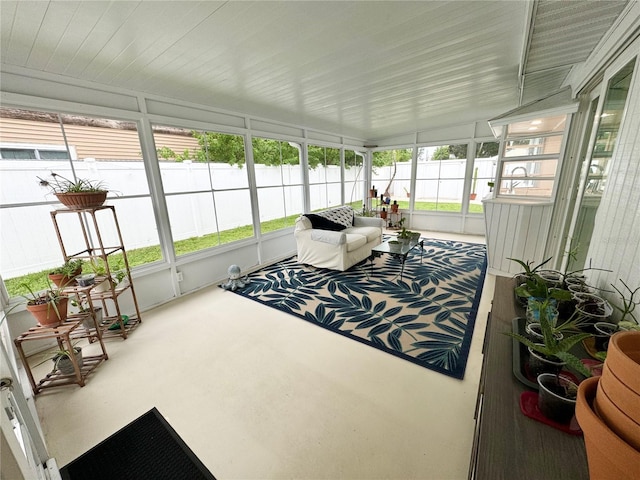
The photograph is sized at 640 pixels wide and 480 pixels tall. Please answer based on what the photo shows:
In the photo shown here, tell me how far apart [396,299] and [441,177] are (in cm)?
411

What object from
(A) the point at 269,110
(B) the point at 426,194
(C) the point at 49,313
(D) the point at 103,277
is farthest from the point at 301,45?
(B) the point at 426,194

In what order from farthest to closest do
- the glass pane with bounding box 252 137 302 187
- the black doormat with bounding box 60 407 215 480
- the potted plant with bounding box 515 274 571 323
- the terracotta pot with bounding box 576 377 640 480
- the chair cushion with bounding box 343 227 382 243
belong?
the glass pane with bounding box 252 137 302 187 < the chair cushion with bounding box 343 227 382 243 < the black doormat with bounding box 60 407 215 480 < the potted plant with bounding box 515 274 571 323 < the terracotta pot with bounding box 576 377 640 480

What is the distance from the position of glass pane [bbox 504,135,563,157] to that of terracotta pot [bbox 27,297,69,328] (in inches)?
185

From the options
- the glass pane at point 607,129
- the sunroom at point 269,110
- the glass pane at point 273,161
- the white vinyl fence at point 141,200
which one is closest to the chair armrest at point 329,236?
the sunroom at point 269,110

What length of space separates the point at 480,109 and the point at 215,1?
4.15 m

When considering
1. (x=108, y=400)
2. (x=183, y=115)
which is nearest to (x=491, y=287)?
(x=108, y=400)

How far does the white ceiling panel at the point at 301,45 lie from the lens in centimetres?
140

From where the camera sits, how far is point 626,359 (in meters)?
Result: 0.41

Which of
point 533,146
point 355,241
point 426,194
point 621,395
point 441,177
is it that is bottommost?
point 355,241

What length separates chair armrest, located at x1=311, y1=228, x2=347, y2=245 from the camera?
3.39 meters

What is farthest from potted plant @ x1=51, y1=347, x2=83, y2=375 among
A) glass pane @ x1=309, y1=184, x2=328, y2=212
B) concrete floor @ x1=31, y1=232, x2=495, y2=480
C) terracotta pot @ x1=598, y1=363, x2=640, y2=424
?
glass pane @ x1=309, y1=184, x2=328, y2=212

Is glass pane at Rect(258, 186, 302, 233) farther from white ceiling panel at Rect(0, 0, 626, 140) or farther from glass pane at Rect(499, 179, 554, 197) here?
glass pane at Rect(499, 179, 554, 197)

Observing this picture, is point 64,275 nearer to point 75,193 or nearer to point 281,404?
point 75,193

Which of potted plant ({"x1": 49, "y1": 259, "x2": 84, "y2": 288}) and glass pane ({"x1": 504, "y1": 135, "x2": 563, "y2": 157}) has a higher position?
glass pane ({"x1": 504, "y1": 135, "x2": 563, "y2": 157})
